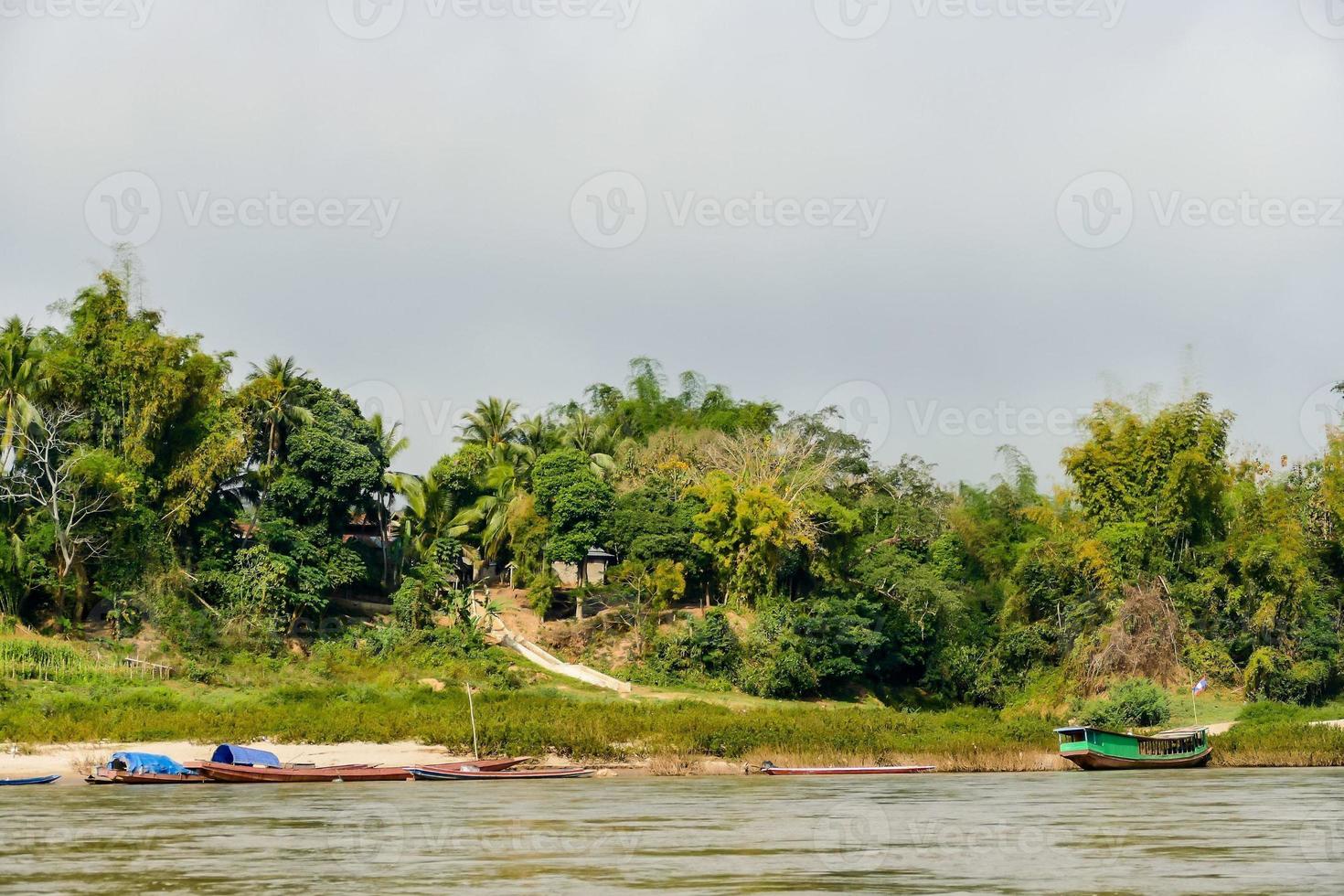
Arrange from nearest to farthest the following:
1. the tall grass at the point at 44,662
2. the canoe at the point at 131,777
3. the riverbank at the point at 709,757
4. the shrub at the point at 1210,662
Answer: the canoe at the point at 131,777 → the riverbank at the point at 709,757 → the tall grass at the point at 44,662 → the shrub at the point at 1210,662

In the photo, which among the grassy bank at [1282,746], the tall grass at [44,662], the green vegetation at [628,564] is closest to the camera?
the grassy bank at [1282,746]

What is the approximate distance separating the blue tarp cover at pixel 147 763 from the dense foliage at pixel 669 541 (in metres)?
12.4

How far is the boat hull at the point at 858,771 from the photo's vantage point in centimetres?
3709

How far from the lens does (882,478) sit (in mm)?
62812

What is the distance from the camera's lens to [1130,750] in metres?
39.6

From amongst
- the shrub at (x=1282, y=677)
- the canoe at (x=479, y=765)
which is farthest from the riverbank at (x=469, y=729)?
the shrub at (x=1282, y=677)

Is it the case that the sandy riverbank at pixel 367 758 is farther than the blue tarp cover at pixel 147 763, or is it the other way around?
the sandy riverbank at pixel 367 758

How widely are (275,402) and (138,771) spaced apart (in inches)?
736

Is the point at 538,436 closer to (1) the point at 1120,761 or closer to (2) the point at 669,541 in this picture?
(2) the point at 669,541

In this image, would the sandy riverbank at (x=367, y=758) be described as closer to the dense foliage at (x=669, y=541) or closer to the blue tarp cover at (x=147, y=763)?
the blue tarp cover at (x=147, y=763)

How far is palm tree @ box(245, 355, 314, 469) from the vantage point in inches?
1925

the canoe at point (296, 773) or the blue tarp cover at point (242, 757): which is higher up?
the blue tarp cover at point (242, 757)

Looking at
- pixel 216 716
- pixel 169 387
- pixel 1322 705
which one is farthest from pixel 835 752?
pixel 169 387

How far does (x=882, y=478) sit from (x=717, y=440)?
29.5ft
